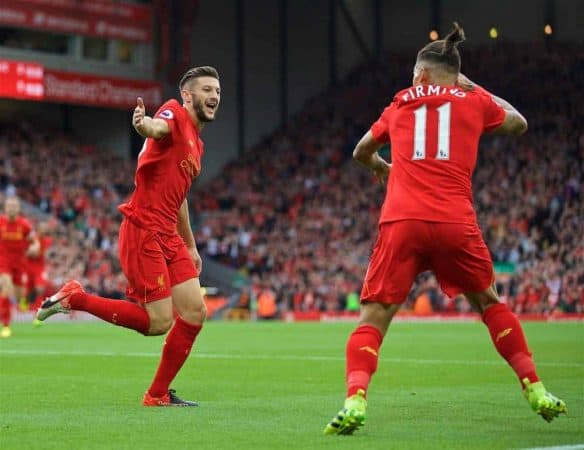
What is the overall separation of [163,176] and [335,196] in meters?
33.1

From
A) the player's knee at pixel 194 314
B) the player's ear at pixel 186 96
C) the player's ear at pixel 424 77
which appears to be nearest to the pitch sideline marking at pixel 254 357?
the player's knee at pixel 194 314

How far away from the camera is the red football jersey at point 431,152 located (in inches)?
294

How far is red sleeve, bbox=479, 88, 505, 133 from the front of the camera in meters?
7.70

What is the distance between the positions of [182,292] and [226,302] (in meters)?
27.2

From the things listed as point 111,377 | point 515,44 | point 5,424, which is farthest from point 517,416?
point 515,44

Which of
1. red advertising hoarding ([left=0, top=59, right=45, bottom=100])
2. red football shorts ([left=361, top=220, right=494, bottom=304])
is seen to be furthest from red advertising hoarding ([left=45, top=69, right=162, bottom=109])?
red football shorts ([left=361, top=220, right=494, bottom=304])

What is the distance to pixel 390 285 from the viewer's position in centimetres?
741

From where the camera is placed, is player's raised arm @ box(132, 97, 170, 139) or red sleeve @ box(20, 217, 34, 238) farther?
red sleeve @ box(20, 217, 34, 238)

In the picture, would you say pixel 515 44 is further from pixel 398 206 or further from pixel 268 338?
pixel 398 206

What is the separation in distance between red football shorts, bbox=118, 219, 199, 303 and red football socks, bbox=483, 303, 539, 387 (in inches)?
97.2

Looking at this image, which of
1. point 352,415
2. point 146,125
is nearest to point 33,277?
point 146,125

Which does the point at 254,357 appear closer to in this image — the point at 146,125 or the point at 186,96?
the point at 186,96

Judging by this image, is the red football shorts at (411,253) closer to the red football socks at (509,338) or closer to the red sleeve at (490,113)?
the red football socks at (509,338)

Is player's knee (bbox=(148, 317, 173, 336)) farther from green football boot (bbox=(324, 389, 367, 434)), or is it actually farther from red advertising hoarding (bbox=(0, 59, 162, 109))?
red advertising hoarding (bbox=(0, 59, 162, 109))
